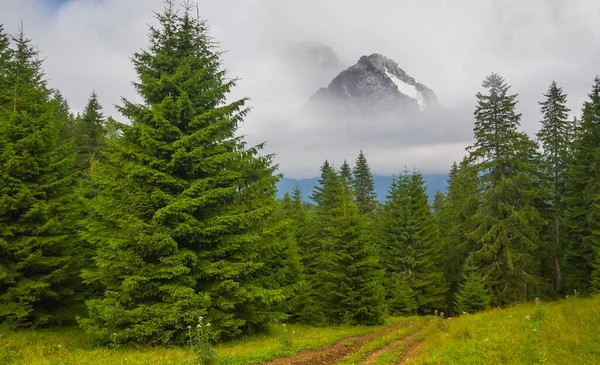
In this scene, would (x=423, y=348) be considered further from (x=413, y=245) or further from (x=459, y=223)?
(x=459, y=223)

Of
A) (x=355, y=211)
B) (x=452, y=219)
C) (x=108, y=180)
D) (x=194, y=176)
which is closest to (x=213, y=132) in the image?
(x=194, y=176)

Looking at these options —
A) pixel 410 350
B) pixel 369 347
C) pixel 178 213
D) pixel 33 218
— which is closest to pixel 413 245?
pixel 369 347

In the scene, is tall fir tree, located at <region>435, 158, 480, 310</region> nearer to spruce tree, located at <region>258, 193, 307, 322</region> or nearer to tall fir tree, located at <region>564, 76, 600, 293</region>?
tall fir tree, located at <region>564, 76, 600, 293</region>

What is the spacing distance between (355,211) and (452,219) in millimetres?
19903

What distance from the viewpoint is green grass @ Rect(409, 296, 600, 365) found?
25.1 ft

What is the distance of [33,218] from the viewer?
1495cm

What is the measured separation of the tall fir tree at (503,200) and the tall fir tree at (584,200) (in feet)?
14.4

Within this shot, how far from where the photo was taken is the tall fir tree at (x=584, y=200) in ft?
82.7

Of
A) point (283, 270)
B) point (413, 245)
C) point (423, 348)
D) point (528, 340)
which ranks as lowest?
point (423, 348)

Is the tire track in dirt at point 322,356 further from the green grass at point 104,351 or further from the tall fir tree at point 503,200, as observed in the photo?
the tall fir tree at point 503,200

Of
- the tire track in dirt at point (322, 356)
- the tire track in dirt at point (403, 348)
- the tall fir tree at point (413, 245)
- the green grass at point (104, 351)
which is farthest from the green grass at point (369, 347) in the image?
the tall fir tree at point (413, 245)

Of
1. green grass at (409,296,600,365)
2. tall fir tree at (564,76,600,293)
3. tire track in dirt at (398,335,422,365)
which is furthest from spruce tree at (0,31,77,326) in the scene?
tall fir tree at (564,76,600,293)

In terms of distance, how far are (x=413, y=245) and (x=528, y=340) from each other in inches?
1000

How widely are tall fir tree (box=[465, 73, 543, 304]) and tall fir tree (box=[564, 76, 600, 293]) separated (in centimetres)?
438
